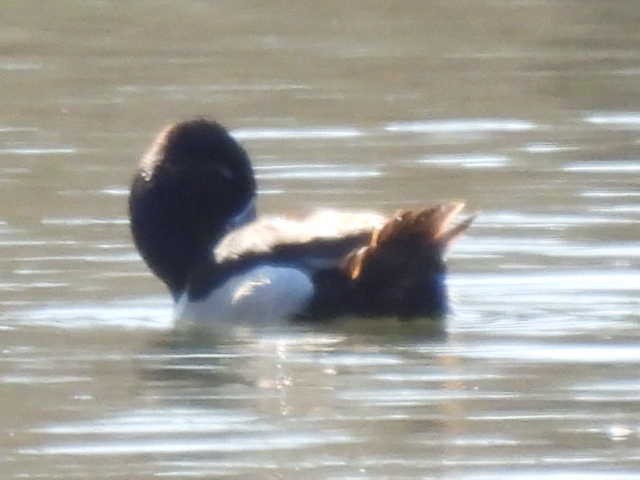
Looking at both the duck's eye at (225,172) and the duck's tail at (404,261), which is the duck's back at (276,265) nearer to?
the duck's tail at (404,261)

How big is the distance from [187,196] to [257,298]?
106cm

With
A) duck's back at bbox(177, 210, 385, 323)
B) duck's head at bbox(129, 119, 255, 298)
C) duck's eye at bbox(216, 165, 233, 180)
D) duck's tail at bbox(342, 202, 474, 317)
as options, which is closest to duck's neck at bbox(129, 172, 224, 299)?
duck's head at bbox(129, 119, 255, 298)

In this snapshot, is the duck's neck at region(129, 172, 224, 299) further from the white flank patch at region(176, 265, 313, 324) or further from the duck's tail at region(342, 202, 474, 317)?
the duck's tail at region(342, 202, 474, 317)

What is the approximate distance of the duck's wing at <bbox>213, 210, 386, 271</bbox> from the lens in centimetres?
1079

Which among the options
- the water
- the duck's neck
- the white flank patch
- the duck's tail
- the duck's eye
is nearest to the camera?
the water

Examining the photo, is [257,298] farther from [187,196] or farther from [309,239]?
[187,196]

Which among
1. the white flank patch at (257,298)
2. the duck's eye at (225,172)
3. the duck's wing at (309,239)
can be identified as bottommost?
the white flank patch at (257,298)

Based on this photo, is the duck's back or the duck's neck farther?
the duck's neck

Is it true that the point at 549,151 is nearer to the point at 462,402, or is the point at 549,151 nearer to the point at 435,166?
the point at 435,166

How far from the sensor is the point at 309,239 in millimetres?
10836

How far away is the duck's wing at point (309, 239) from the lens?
10.8 metres

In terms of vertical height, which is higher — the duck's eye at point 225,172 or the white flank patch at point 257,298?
the duck's eye at point 225,172

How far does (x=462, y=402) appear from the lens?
380 inches

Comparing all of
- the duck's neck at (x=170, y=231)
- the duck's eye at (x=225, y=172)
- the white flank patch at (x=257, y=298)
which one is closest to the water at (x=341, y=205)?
the white flank patch at (x=257, y=298)
